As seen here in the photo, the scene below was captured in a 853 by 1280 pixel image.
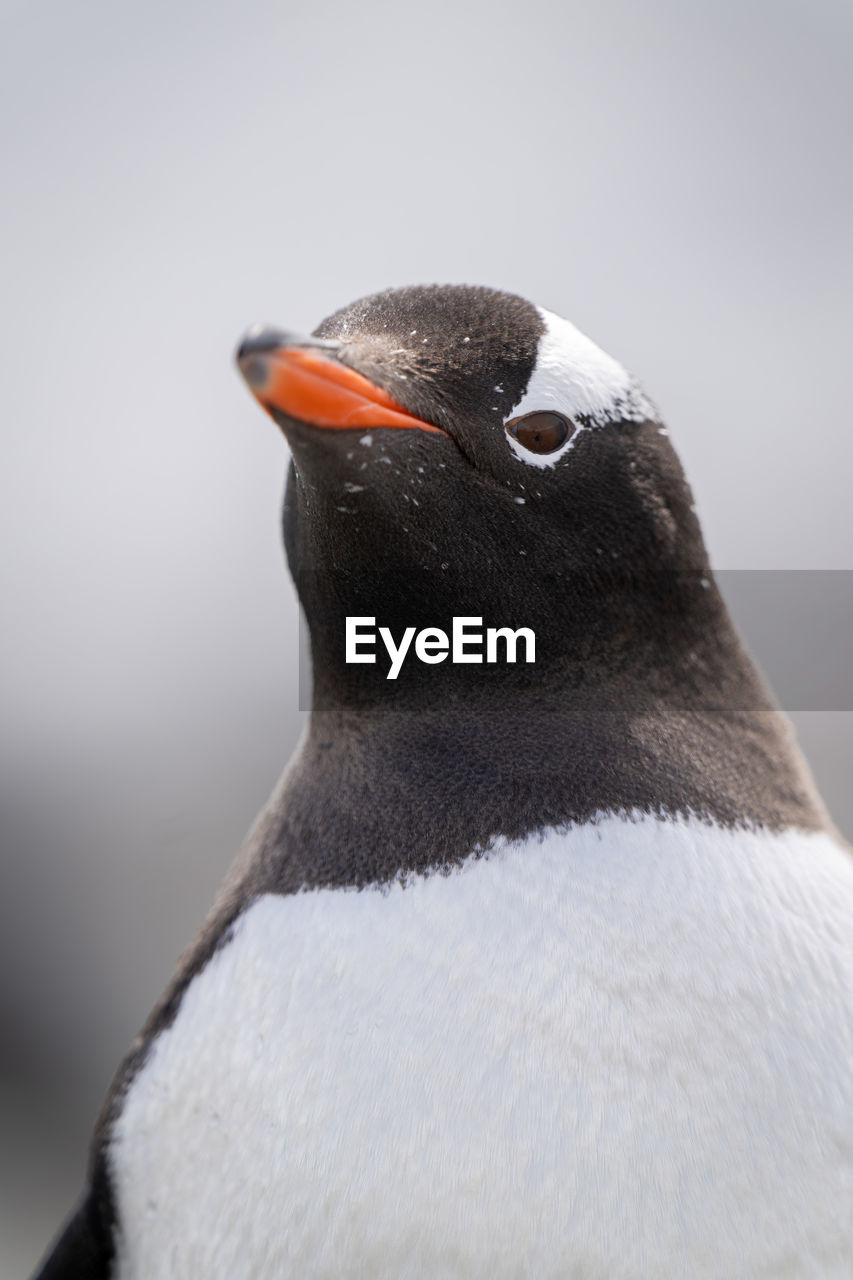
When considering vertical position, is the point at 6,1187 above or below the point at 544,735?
below

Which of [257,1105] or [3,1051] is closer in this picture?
[257,1105]

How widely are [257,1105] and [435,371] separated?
601mm

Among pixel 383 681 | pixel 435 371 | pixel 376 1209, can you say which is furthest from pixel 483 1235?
pixel 435 371

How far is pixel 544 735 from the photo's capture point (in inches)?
36.1

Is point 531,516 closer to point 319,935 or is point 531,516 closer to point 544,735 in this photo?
point 544,735

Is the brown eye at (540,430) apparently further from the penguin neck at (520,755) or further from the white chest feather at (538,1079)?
the white chest feather at (538,1079)

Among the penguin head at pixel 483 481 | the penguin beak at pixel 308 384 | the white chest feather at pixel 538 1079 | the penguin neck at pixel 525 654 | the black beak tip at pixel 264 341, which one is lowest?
the white chest feather at pixel 538 1079

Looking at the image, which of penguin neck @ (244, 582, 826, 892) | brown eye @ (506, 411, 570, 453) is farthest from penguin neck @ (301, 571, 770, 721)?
brown eye @ (506, 411, 570, 453)

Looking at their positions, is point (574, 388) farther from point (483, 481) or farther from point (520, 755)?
point (520, 755)

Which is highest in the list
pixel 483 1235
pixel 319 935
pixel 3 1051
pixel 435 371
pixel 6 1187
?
pixel 435 371

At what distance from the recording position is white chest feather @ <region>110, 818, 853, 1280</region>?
766mm

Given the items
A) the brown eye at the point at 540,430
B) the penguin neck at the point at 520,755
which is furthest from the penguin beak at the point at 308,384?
the penguin neck at the point at 520,755

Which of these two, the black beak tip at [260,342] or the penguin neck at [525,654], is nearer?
the black beak tip at [260,342]

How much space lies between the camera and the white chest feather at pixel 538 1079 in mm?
766
